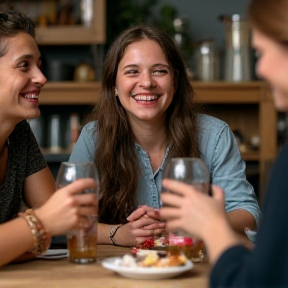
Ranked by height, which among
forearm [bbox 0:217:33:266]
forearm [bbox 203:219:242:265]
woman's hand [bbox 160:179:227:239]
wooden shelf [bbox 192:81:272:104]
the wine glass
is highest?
wooden shelf [bbox 192:81:272:104]

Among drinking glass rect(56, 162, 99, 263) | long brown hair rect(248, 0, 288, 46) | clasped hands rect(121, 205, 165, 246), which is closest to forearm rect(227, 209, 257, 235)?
clasped hands rect(121, 205, 165, 246)

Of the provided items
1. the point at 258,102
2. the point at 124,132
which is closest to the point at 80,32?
the point at 258,102

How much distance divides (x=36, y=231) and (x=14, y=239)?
0.20 ft

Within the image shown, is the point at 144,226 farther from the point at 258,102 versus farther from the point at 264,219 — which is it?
the point at 258,102

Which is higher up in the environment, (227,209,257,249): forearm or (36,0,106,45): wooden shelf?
(36,0,106,45): wooden shelf

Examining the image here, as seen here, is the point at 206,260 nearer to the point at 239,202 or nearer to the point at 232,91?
Answer: the point at 239,202

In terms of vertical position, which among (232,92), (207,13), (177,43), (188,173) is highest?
(207,13)

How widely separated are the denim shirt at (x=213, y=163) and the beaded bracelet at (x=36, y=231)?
0.81 m

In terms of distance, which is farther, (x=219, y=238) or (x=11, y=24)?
(x=11, y=24)

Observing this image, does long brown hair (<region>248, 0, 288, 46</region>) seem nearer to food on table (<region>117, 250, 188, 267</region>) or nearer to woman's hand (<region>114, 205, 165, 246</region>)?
food on table (<region>117, 250, 188, 267</region>)

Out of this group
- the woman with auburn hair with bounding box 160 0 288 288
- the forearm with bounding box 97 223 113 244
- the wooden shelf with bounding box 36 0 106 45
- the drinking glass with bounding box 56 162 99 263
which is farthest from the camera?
the wooden shelf with bounding box 36 0 106 45

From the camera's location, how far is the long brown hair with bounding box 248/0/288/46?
1.16 m

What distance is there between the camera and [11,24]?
1.97 m

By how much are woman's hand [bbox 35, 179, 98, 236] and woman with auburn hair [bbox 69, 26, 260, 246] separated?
741 millimetres
